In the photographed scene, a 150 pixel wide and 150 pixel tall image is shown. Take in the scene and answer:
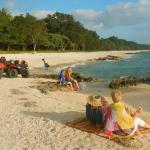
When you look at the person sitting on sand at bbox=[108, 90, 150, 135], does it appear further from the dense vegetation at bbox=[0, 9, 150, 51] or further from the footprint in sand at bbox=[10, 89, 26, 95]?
the dense vegetation at bbox=[0, 9, 150, 51]

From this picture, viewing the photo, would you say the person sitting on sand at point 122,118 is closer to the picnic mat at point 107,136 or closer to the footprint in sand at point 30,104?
the picnic mat at point 107,136

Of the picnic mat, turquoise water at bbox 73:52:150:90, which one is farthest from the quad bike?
the picnic mat

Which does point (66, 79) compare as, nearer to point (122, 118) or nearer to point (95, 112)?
point (95, 112)

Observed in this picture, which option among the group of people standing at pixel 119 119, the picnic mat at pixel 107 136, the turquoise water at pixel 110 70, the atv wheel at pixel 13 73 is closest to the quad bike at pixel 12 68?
the atv wheel at pixel 13 73

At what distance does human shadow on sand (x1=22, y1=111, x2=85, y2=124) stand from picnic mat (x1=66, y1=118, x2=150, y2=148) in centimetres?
40

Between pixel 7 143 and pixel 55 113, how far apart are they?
10.9 feet

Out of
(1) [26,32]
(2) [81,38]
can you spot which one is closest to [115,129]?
(1) [26,32]

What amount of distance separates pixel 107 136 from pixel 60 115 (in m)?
2.78

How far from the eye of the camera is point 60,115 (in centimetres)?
1194

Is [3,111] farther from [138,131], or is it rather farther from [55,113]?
[138,131]

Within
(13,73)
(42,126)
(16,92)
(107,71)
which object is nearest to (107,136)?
(42,126)

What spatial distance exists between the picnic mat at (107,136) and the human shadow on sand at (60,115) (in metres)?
0.40

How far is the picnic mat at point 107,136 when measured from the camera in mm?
8965

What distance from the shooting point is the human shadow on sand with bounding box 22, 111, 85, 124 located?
1141cm
